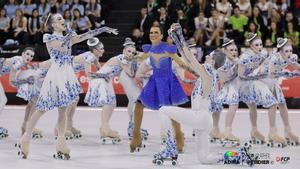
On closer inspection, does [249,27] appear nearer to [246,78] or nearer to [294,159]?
[246,78]

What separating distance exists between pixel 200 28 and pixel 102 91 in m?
6.02

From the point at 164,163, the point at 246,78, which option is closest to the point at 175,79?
the point at 164,163

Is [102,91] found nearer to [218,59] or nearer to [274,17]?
[218,59]

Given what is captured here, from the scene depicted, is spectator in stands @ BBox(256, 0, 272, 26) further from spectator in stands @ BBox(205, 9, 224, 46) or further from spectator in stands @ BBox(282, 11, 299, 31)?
spectator in stands @ BBox(205, 9, 224, 46)

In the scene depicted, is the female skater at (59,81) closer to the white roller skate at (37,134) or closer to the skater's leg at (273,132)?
the white roller skate at (37,134)

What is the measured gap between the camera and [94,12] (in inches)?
628

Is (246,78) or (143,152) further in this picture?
(246,78)

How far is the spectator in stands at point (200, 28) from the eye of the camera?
14852mm

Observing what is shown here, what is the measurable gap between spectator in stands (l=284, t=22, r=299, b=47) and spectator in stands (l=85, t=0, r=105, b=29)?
430 cm

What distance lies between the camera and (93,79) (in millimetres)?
9461

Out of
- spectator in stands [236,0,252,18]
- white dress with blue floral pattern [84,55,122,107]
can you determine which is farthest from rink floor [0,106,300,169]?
spectator in stands [236,0,252,18]

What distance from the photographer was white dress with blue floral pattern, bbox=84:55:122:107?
30.4ft

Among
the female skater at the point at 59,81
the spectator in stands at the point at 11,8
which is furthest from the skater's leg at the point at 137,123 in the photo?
the spectator in stands at the point at 11,8

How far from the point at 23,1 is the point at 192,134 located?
7919mm
